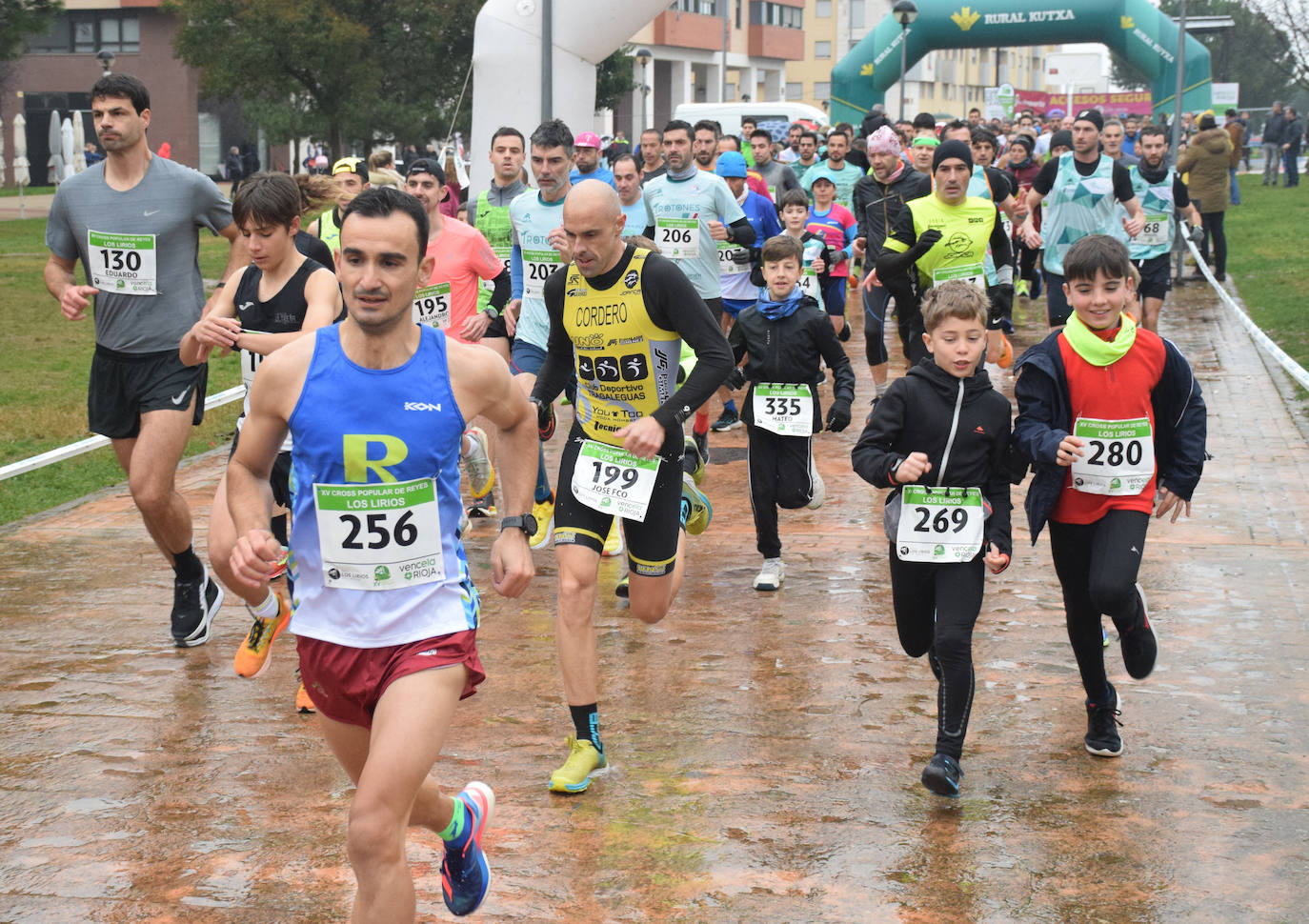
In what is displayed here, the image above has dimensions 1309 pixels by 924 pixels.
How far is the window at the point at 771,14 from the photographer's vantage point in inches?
3196

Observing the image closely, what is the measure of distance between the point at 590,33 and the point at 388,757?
42.6ft

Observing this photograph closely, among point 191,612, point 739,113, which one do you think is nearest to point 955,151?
point 191,612

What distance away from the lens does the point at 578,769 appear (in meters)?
5.04

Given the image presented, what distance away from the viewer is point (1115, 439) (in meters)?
5.15

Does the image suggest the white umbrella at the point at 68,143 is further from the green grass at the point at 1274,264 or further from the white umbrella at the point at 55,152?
the green grass at the point at 1274,264

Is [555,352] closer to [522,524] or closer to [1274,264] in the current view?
[522,524]

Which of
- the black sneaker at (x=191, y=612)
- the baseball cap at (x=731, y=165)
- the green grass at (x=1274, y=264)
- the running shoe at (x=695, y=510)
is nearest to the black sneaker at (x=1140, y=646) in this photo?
the running shoe at (x=695, y=510)

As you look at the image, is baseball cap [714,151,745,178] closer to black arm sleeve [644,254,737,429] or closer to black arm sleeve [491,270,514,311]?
black arm sleeve [491,270,514,311]

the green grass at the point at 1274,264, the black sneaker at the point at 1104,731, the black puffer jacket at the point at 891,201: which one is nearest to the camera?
the black sneaker at the point at 1104,731

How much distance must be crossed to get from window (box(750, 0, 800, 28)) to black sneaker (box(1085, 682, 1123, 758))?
7956 centimetres

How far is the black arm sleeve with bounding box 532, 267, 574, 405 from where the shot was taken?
565cm

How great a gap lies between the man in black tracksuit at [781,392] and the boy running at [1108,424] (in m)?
2.30

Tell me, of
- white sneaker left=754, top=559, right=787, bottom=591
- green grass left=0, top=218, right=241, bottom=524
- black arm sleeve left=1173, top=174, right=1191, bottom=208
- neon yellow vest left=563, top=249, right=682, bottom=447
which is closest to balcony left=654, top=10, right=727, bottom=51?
green grass left=0, top=218, right=241, bottom=524

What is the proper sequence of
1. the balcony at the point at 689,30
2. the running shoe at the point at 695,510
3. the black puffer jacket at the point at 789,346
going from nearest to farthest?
1. the running shoe at the point at 695,510
2. the black puffer jacket at the point at 789,346
3. the balcony at the point at 689,30
